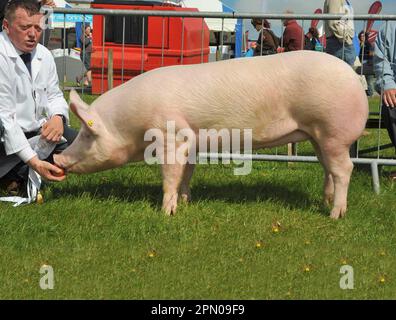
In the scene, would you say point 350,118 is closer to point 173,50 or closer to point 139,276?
point 139,276

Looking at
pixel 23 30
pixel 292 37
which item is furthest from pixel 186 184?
pixel 292 37

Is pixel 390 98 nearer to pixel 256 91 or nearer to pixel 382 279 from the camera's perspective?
pixel 256 91

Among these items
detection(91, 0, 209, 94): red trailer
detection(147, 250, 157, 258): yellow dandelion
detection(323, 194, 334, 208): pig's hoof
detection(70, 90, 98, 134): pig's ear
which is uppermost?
detection(70, 90, 98, 134): pig's ear

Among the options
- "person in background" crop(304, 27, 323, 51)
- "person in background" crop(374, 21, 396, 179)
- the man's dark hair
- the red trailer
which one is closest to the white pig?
the man's dark hair

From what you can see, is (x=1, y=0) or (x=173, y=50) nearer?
(x=1, y=0)

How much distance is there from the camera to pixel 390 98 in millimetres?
7004

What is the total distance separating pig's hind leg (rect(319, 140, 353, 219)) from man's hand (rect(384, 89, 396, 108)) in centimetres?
130

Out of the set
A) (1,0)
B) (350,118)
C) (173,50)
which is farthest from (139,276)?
(173,50)

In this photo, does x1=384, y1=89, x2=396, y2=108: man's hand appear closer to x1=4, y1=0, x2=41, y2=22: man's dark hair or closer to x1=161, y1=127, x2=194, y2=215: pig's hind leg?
x1=161, y1=127, x2=194, y2=215: pig's hind leg

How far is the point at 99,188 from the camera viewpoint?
6.82 meters

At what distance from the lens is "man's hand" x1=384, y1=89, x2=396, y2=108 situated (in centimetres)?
699

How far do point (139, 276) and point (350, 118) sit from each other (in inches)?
80.7

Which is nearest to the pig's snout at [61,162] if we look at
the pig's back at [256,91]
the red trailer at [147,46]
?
the pig's back at [256,91]

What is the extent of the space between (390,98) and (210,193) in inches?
70.3
